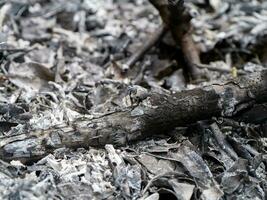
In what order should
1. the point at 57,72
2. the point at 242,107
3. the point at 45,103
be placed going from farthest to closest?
the point at 57,72
the point at 45,103
the point at 242,107

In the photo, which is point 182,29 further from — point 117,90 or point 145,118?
point 145,118

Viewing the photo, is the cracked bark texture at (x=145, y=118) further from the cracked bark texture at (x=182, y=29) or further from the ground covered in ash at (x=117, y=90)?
the cracked bark texture at (x=182, y=29)

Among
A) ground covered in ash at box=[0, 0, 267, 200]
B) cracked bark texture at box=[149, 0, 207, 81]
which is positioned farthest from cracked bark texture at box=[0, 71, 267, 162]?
cracked bark texture at box=[149, 0, 207, 81]

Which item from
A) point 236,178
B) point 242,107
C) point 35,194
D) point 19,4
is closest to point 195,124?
point 242,107

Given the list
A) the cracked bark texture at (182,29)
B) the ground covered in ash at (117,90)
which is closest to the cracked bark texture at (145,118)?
the ground covered in ash at (117,90)

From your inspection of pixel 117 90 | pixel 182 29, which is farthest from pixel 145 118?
pixel 182 29

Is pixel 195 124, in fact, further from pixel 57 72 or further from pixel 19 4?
pixel 19 4

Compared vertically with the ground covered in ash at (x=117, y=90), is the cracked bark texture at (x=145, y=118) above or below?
above
